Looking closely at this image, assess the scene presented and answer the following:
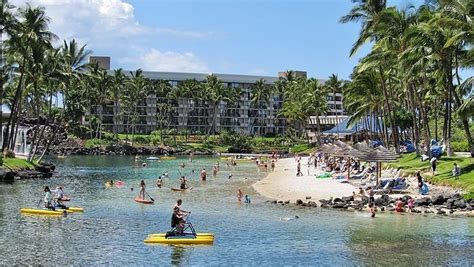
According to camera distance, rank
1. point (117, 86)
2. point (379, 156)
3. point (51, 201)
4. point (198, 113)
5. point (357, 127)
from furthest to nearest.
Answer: point (198, 113) < point (117, 86) < point (357, 127) < point (379, 156) < point (51, 201)

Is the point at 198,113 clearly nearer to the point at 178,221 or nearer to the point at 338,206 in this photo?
the point at 338,206

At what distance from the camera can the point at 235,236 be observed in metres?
31.1

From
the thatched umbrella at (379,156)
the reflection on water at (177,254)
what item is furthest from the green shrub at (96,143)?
the reflection on water at (177,254)

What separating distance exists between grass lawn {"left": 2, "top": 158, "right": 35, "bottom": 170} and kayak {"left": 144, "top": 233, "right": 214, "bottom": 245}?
128 feet

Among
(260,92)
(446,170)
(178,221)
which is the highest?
(260,92)

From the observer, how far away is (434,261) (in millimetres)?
25000

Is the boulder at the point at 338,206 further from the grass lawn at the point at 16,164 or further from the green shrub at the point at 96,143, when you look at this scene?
the green shrub at the point at 96,143

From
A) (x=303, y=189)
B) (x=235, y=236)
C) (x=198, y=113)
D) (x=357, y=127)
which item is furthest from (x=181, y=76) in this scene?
(x=235, y=236)

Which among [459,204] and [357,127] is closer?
[459,204]

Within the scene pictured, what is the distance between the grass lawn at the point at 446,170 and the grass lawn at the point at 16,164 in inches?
1549

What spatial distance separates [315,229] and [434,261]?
889cm

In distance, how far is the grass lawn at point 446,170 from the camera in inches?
1741

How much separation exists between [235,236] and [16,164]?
4350cm

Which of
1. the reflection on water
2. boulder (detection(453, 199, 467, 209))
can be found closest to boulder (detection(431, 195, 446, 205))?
boulder (detection(453, 199, 467, 209))
